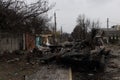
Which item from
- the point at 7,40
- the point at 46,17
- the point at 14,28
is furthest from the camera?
the point at 46,17

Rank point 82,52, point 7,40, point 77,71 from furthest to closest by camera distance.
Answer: point 7,40, point 82,52, point 77,71

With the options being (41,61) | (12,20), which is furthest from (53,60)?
(12,20)

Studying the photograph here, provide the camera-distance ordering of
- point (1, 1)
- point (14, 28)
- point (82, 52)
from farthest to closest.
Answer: point (14, 28), point (1, 1), point (82, 52)

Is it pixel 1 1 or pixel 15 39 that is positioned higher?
pixel 1 1

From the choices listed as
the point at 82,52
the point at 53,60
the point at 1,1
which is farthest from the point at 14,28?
the point at 82,52

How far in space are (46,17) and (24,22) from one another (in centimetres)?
772

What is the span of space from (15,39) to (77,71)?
1148 centimetres

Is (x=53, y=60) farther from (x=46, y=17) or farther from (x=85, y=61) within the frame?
(x=46, y=17)

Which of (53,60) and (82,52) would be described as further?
(53,60)

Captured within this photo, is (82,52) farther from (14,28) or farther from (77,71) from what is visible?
(14,28)

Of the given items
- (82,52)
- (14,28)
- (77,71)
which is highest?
(14,28)

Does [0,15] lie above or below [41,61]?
above

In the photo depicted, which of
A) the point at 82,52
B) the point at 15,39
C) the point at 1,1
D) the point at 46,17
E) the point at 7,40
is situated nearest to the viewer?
the point at 82,52

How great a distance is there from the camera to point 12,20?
21797mm
